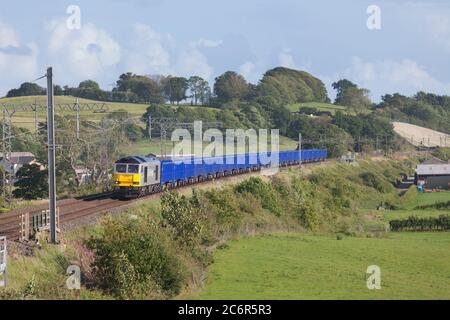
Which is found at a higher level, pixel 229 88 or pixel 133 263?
pixel 229 88

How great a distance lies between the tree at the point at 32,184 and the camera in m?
52.2

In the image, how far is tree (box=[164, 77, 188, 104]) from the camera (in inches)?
6865

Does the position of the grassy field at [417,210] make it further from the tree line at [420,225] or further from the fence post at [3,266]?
the fence post at [3,266]

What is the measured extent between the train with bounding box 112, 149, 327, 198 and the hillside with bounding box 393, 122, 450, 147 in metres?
102

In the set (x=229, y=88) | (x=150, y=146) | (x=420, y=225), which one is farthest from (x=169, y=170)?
(x=229, y=88)

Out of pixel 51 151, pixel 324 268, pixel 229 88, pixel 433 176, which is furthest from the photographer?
pixel 229 88

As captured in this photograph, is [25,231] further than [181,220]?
No

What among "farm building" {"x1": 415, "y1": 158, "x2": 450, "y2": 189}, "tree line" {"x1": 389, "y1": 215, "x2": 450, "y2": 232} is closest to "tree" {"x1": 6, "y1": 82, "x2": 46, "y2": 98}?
"farm building" {"x1": 415, "y1": 158, "x2": 450, "y2": 189}

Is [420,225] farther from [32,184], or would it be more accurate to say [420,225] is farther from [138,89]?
[138,89]

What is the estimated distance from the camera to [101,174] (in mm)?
61500

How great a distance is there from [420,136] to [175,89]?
61280 mm

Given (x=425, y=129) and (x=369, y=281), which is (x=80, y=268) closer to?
(x=369, y=281)

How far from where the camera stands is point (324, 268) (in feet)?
129

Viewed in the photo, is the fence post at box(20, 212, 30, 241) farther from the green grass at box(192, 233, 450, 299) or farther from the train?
the train
